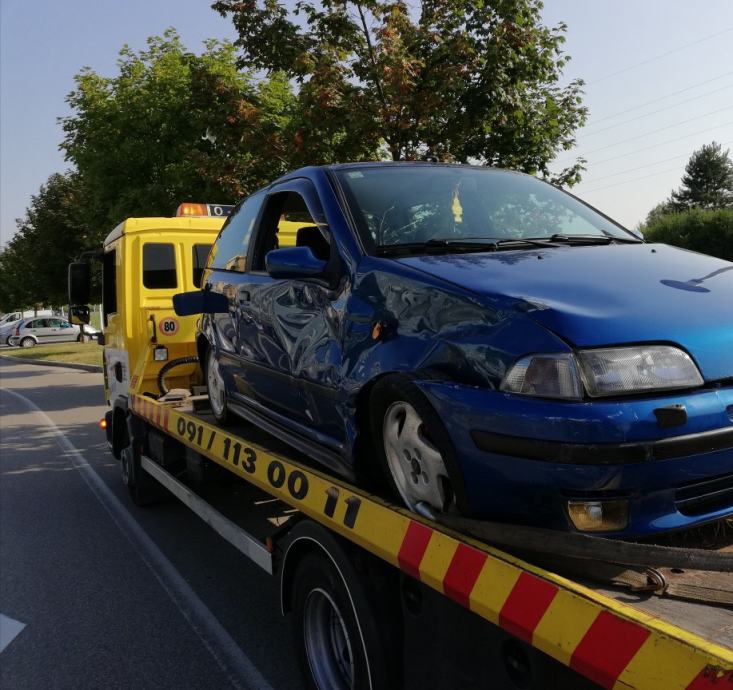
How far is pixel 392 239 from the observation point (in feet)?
9.67

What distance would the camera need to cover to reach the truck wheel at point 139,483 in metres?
6.21

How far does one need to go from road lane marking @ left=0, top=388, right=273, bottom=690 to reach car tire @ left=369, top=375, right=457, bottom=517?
4.84 ft

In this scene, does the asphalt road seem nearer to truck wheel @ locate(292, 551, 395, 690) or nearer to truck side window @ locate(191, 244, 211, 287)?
truck wheel @ locate(292, 551, 395, 690)

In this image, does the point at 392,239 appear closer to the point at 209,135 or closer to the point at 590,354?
the point at 590,354

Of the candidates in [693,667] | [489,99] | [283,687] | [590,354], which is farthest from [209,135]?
[693,667]

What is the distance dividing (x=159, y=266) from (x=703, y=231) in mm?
38679

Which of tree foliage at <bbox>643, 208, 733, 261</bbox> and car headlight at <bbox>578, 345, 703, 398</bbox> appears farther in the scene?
tree foliage at <bbox>643, 208, 733, 261</bbox>

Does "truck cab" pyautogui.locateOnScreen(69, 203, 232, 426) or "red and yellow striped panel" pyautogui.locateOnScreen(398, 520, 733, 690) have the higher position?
"truck cab" pyautogui.locateOnScreen(69, 203, 232, 426)

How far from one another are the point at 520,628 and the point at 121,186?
15549 millimetres

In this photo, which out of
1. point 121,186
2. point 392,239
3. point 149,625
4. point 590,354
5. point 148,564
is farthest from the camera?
point 121,186

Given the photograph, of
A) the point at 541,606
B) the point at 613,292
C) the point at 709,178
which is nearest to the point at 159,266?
the point at 613,292

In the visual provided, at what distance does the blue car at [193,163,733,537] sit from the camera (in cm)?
198

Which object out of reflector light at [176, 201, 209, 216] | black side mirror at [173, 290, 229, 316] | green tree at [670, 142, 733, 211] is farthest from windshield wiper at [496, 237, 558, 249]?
green tree at [670, 142, 733, 211]

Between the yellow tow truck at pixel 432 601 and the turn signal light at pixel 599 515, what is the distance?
0.11 m
